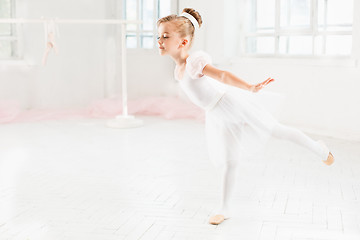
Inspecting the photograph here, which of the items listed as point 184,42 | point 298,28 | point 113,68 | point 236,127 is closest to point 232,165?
point 236,127

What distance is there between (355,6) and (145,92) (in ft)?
10.6

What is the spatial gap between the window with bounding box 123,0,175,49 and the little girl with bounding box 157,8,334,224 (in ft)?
14.9

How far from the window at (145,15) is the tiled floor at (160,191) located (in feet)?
7.84

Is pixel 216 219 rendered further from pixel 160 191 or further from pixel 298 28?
pixel 298 28

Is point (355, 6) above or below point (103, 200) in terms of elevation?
above

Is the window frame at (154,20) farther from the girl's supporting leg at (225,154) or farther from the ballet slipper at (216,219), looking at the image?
the ballet slipper at (216,219)

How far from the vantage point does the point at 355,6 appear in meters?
4.62

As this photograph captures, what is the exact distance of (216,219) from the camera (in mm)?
2500

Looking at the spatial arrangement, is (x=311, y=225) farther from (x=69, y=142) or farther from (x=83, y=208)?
(x=69, y=142)

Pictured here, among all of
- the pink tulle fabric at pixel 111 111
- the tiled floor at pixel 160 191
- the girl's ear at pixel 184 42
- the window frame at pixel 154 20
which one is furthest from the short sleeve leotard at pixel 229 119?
the window frame at pixel 154 20

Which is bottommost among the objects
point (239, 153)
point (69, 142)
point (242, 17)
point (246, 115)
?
point (69, 142)

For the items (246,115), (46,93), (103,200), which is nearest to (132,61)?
(46,93)

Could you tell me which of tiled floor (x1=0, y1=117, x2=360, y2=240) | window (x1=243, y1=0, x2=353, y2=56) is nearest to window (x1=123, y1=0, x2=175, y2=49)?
window (x1=243, y1=0, x2=353, y2=56)

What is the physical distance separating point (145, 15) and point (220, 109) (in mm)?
4742
